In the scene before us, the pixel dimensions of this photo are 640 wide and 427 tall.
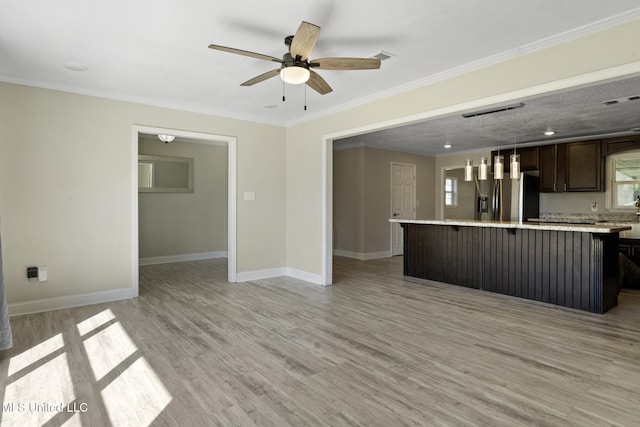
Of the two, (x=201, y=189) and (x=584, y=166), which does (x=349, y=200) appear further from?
(x=584, y=166)

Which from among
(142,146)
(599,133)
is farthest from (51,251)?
(599,133)

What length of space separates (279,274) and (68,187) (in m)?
3.14

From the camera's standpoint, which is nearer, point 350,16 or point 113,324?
point 350,16

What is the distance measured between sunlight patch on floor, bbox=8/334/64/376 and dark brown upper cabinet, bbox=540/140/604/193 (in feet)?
25.4

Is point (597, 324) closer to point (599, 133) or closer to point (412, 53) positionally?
point (412, 53)

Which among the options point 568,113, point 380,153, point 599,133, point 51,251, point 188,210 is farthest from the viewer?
point 380,153

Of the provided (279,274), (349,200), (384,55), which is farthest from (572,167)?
(279,274)

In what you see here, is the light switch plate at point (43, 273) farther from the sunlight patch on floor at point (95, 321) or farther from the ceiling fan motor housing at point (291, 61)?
the ceiling fan motor housing at point (291, 61)

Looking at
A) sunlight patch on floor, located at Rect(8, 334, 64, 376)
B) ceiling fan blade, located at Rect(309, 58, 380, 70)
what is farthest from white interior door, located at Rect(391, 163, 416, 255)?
sunlight patch on floor, located at Rect(8, 334, 64, 376)

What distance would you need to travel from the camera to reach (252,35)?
2850 mm

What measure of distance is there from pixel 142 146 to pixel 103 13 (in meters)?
4.50

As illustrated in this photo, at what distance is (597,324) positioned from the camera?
11.3 feet

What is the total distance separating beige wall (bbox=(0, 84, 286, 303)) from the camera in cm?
376

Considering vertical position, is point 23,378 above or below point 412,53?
below
